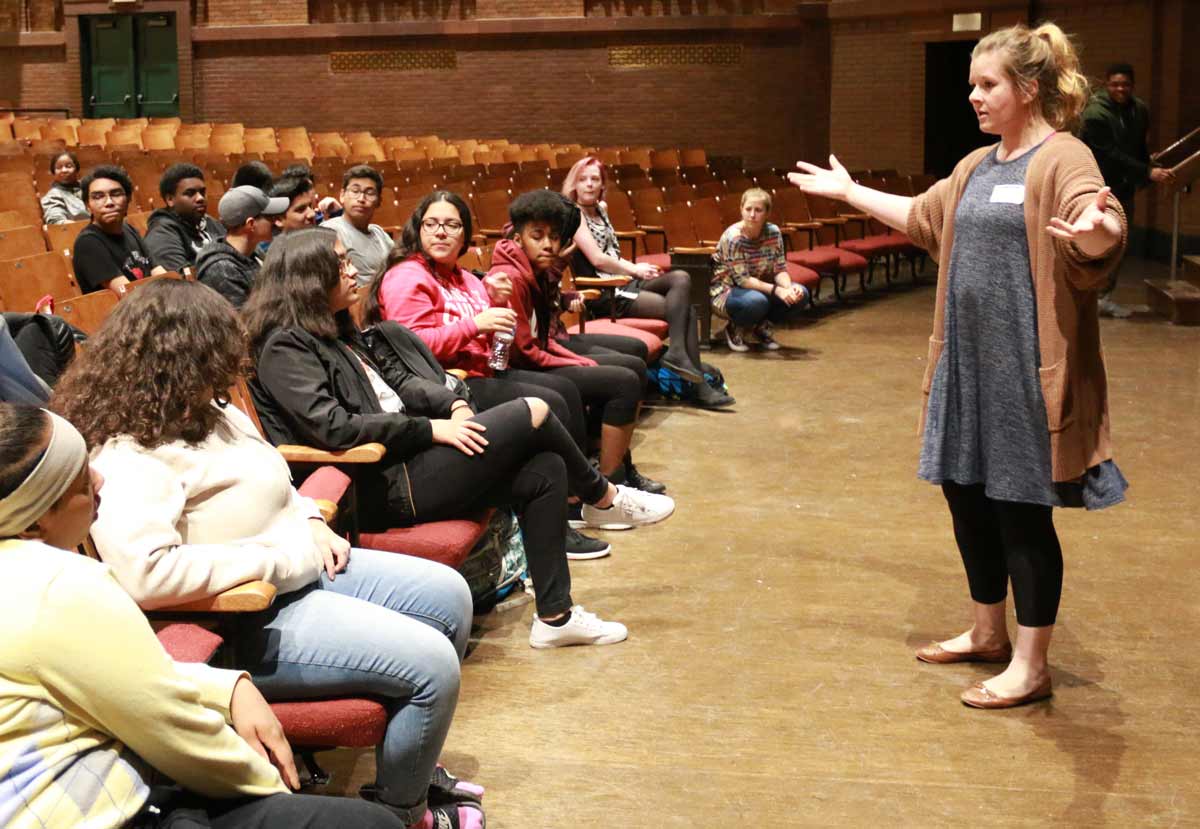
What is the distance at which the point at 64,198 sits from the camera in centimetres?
745

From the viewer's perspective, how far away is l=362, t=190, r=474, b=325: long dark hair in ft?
13.5

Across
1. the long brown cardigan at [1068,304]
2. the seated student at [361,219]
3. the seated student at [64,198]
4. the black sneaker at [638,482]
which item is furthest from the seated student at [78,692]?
the seated student at [64,198]

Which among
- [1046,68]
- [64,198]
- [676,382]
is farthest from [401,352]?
[64,198]

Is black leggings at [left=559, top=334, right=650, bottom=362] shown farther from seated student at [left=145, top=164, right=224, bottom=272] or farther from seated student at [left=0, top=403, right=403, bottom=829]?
seated student at [left=0, top=403, right=403, bottom=829]

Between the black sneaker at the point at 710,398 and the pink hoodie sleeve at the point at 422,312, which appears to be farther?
the black sneaker at the point at 710,398

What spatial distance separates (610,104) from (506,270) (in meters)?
11.7

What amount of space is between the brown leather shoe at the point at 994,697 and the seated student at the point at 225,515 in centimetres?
131

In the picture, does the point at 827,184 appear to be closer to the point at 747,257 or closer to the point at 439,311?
the point at 439,311

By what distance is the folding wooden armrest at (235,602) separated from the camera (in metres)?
2.13

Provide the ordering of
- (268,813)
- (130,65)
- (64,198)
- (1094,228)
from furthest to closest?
1. (130,65)
2. (64,198)
3. (1094,228)
4. (268,813)

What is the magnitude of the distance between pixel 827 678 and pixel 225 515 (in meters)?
1.55

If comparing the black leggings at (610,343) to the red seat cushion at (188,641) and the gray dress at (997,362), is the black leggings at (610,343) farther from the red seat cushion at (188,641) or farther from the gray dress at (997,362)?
the red seat cushion at (188,641)

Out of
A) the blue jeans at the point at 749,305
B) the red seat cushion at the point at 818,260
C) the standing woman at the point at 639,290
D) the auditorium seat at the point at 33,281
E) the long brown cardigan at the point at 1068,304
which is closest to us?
the long brown cardigan at the point at 1068,304

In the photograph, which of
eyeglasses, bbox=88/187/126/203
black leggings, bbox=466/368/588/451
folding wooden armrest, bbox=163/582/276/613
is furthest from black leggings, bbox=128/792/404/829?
eyeglasses, bbox=88/187/126/203
